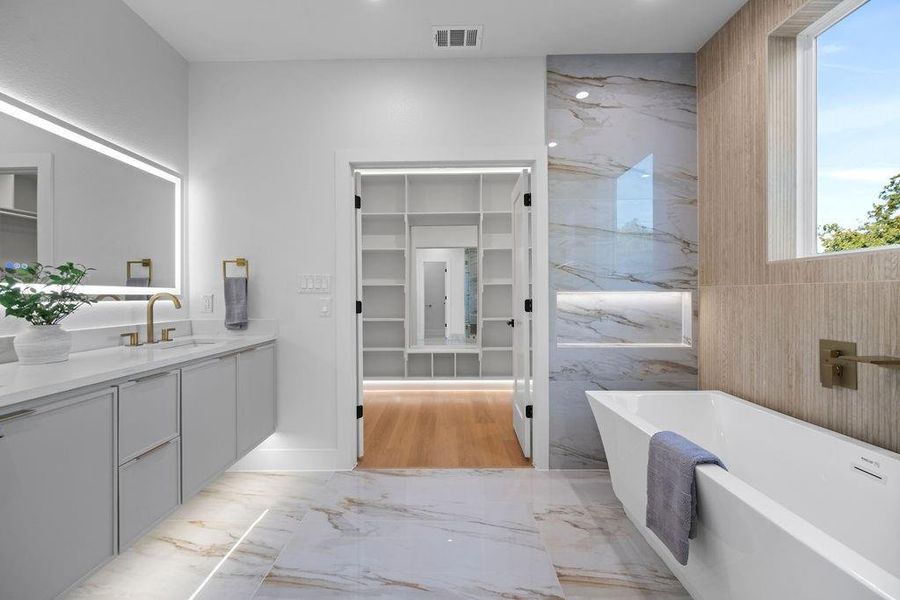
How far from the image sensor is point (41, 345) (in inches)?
65.7

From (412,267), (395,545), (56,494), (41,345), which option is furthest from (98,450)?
(412,267)

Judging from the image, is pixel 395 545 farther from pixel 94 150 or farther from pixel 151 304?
pixel 94 150

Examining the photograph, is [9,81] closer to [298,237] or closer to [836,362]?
[298,237]

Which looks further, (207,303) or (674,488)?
(207,303)

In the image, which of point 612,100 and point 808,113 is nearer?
point 808,113

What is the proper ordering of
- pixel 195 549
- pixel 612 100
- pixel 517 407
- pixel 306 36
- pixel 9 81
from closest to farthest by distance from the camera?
pixel 9 81, pixel 195 549, pixel 306 36, pixel 612 100, pixel 517 407

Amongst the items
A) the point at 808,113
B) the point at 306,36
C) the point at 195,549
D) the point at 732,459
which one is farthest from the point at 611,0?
the point at 195,549

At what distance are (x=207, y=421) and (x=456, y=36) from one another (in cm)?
258

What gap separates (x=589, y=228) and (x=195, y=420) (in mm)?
2511

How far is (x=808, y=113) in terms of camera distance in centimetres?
217

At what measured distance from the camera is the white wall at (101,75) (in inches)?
72.3

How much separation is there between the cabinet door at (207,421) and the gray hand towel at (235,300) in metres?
0.48

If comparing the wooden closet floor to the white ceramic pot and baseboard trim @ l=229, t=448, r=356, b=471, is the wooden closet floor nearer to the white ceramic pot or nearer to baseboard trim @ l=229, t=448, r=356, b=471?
baseboard trim @ l=229, t=448, r=356, b=471

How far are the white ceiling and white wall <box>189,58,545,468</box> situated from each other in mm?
116
